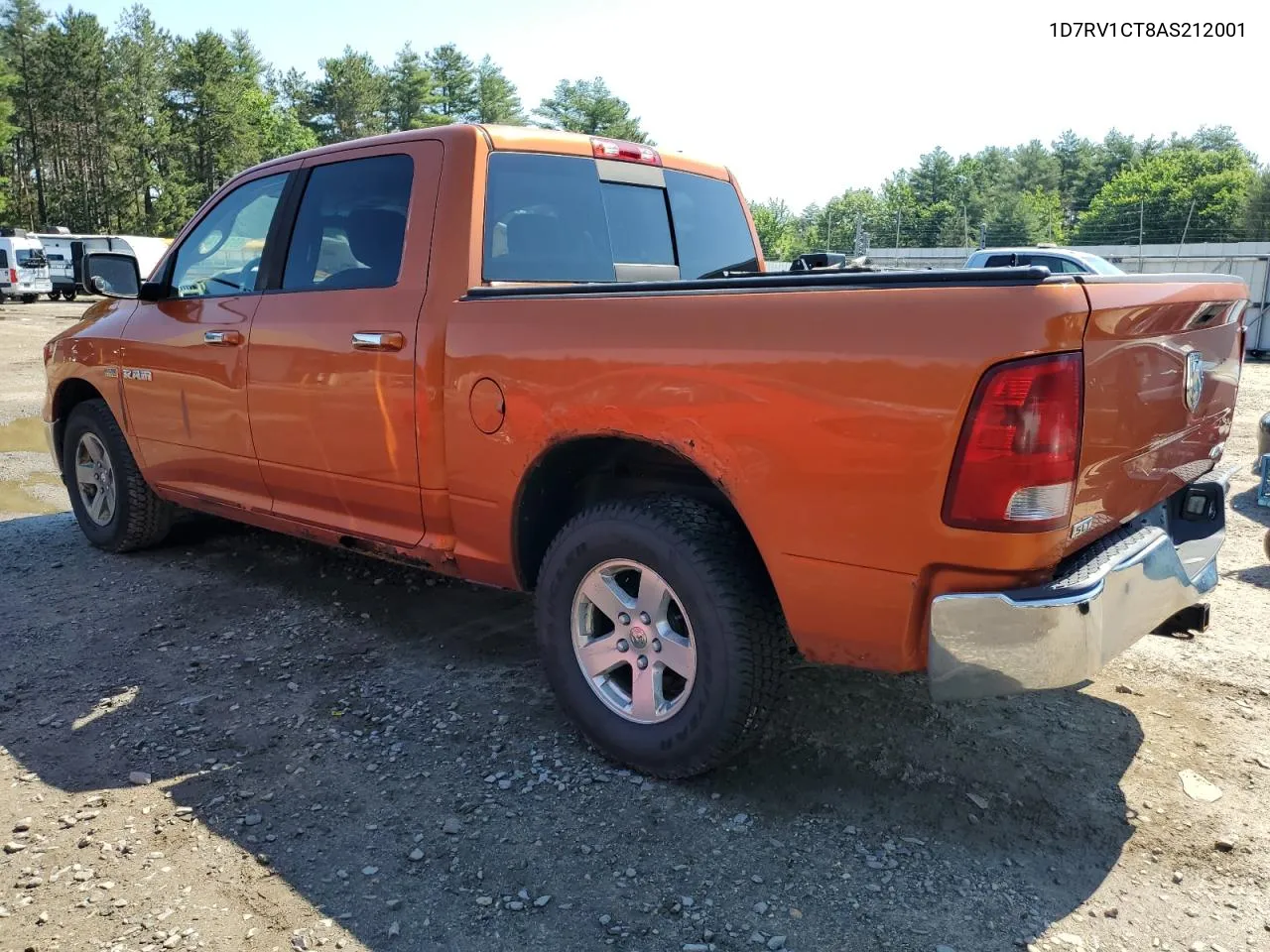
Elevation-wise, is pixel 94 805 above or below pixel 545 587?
below

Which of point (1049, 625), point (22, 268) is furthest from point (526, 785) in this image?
point (22, 268)

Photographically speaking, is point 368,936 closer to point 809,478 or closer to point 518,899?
point 518,899

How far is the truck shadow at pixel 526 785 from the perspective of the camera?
2.42m

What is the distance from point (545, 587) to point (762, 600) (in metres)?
0.75

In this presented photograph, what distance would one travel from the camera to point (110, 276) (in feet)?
15.7

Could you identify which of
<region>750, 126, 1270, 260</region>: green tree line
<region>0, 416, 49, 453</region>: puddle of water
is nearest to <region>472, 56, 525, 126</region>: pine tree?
<region>750, 126, 1270, 260</region>: green tree line

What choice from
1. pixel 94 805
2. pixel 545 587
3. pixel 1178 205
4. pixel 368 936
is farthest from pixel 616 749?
pixel 1178 205

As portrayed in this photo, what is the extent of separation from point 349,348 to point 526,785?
66.7 inches

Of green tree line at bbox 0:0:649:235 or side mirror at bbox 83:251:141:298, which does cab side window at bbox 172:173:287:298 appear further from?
green tree line at bbox 0:0:649:235

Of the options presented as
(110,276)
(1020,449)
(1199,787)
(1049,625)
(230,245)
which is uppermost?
(230,245)

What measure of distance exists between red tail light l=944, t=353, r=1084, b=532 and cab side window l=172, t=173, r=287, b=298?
3.20 meters

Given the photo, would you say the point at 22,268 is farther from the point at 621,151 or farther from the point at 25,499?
the point at 621,151

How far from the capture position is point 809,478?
245cm

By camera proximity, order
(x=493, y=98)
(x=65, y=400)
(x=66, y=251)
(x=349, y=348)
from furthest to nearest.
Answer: (x=493, y=98) < (x=66, y=251) < (x=65, y=400) < (x=349, y=348)
